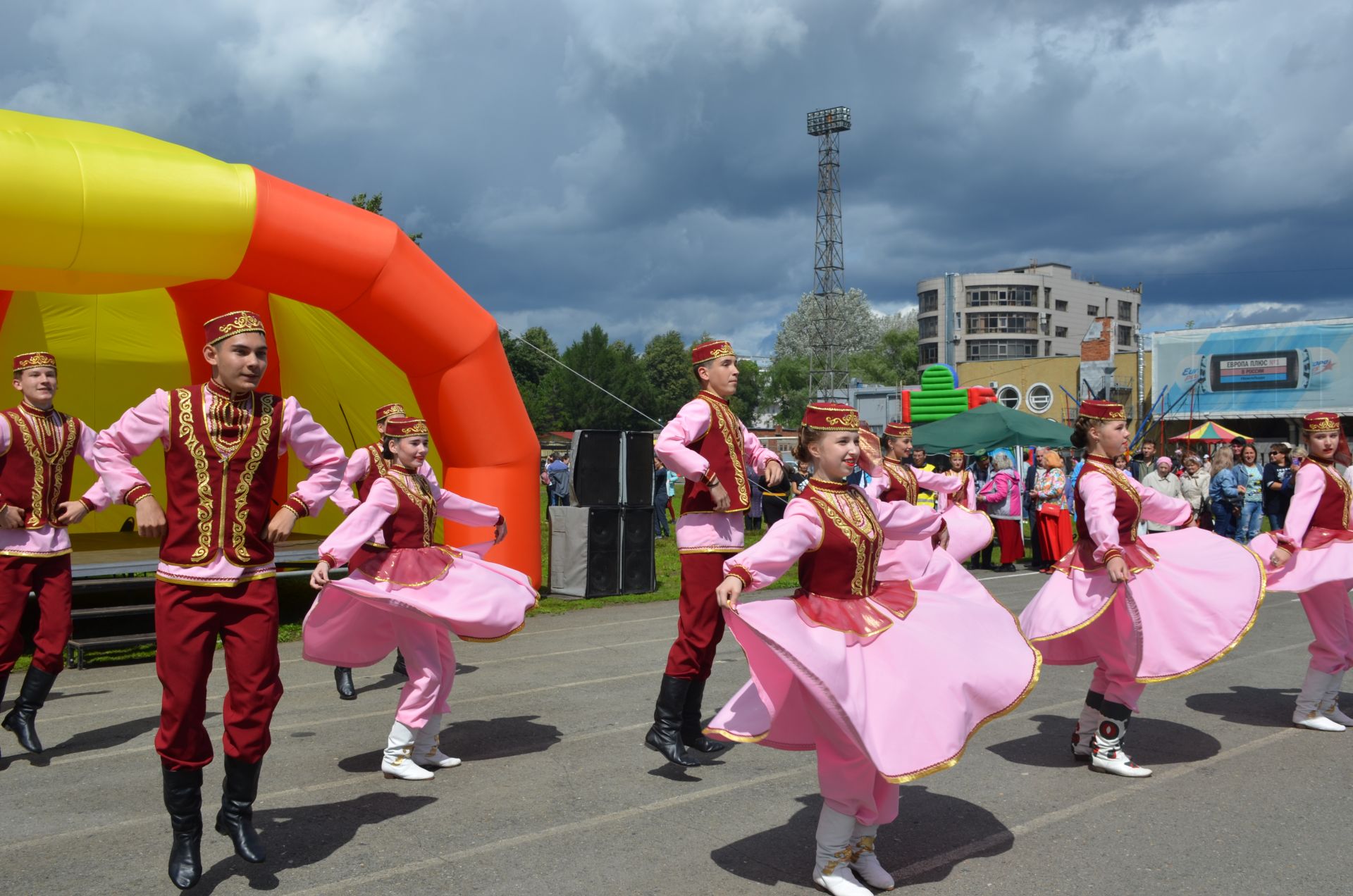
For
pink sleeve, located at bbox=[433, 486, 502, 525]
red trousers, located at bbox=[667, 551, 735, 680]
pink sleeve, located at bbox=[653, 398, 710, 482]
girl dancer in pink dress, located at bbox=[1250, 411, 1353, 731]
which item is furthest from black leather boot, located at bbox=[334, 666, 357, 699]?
girl dancer in pink dress, located at bbox=[1250, 411, 1353, 731]

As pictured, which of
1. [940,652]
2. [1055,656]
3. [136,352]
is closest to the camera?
[940,652]

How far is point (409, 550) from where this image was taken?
261 inches

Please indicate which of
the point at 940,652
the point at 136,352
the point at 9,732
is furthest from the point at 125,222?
the point at 940,652

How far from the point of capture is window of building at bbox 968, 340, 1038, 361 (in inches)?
4412

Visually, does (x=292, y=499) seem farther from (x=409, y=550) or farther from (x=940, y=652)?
(x=940, y=652)

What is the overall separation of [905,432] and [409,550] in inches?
217

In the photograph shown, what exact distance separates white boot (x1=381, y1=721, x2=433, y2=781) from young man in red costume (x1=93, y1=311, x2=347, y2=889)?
4.51 ft

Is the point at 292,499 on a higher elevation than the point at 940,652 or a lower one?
higher

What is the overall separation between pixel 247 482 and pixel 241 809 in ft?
4.57

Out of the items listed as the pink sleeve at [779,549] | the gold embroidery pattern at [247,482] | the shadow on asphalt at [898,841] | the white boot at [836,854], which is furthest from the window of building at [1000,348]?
the gold embroidery pattern at [247,482]

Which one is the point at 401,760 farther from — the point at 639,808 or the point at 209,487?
the point at 209,487

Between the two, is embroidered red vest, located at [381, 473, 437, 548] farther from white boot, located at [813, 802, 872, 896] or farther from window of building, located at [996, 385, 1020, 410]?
window of building, located at [996, 385, 1020, 410]

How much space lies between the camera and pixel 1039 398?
177ft

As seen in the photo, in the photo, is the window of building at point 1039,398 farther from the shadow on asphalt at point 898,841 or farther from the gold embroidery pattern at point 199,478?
the gold embroidery pattern at point 199,478
